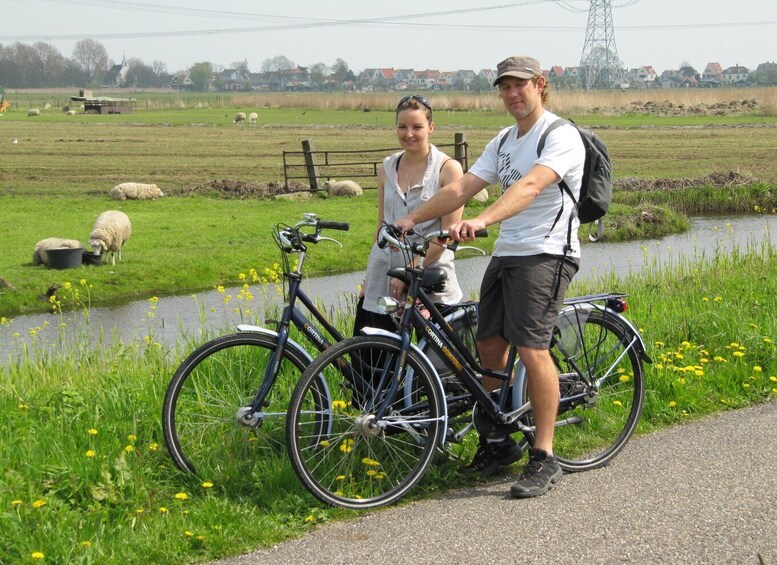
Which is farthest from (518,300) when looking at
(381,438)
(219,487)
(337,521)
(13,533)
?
(13,533)

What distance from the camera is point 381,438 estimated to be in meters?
5.23

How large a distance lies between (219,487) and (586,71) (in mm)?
142939

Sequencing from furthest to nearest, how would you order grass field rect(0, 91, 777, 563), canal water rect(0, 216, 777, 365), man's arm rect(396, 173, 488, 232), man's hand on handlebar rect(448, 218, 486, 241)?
canal water rect(0, 216, 777, 365) → man's arm rect(396, 173, 488, 232) → man's hand on handlebar rect(448, 218, 486, 241) → grass field rect(0, 91, 777, 563)

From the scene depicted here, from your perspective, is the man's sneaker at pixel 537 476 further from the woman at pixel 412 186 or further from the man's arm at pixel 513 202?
the man's arm at pixel 513 202

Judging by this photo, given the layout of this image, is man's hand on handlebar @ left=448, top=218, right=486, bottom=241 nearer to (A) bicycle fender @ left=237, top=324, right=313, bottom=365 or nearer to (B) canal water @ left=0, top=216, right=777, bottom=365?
(A) bicycle fender @ left=237, top=324, right=313, bottom=365

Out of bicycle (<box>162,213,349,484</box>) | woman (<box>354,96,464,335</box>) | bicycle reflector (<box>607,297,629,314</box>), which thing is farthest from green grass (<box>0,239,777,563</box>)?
woman (<box>354,96,464,335</box>)

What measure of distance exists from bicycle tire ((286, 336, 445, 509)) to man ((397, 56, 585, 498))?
19.6 inches

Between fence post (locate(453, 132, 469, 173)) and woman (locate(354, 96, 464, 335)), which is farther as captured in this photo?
fence post (locate(453, 132, 469, 173))

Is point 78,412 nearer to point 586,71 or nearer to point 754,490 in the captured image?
point 754,490

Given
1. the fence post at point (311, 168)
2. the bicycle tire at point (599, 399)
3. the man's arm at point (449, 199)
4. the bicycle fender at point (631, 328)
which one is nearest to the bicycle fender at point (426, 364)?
the man's arm at point (449, 199)

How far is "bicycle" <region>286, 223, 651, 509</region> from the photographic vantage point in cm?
502

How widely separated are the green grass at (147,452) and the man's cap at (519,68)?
2.07m

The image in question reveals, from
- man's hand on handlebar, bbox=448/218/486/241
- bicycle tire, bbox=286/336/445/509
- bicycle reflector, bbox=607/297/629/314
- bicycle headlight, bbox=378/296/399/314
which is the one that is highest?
man's hand on handlebar, bbox=448/218/486/241

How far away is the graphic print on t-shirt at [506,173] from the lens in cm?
528
